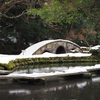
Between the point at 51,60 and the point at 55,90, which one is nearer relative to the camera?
the point at 55,90

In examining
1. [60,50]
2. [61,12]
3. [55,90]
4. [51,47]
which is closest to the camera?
[61,12]

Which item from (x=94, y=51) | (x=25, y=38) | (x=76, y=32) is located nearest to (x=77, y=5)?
(x=94, y=51)

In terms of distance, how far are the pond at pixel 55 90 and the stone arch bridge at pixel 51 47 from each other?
968 centimetres

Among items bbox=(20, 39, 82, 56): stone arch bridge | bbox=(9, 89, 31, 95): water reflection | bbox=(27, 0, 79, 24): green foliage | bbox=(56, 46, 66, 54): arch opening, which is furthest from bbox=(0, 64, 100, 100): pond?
bbox=(56, 46, 66, 54): arch opening

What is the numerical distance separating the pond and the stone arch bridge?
9677mm

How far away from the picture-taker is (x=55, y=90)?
29.3ft

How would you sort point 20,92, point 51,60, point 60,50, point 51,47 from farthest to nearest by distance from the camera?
point 60,50
point 51,47
point 51,60
point 20,92

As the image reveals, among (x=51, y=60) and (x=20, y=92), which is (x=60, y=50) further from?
(x=20, y=92)

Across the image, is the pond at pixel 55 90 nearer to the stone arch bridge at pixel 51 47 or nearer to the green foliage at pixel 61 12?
the green foliage at pixel 61 12

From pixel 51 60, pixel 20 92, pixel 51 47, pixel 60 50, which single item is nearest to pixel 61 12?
pixel 20 92

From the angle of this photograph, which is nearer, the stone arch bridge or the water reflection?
the water reflection

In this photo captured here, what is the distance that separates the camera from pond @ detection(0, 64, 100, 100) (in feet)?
25.9

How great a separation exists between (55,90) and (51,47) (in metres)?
12.8

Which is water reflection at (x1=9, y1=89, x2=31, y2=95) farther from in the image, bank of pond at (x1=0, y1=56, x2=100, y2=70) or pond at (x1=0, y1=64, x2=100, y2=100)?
bank of pond at (x1=0, y1=56, x2=100, y2=70)
